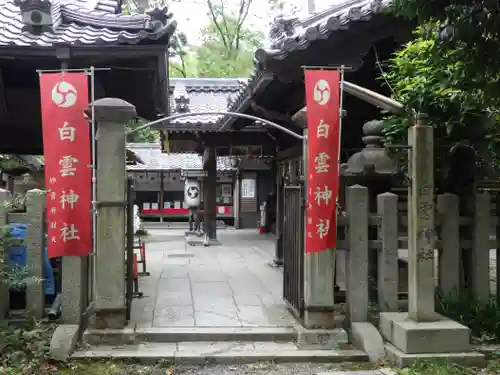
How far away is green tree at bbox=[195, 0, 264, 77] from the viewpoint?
32969 millimetres

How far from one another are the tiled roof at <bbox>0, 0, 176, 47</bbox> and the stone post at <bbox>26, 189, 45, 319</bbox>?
1.99 meters

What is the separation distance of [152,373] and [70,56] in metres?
4.03

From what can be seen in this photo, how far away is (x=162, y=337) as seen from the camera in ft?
20.8

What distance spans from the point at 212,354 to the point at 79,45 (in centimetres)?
414

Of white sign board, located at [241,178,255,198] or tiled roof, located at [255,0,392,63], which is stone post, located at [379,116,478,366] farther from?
white sign board, located at [241,178,255,198]

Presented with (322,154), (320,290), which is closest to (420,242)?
(320,290)

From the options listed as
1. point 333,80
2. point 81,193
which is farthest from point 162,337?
point 333,80

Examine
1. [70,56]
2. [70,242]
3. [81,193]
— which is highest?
[70,56]

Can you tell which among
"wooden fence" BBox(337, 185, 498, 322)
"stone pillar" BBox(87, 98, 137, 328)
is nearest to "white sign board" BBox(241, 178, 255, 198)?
"wooden fence" BBox(337, 185, 498, 322)

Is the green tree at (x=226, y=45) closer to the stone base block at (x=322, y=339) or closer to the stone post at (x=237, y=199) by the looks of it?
the stone post at (x=237, y=199)

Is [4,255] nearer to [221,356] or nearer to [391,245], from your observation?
[221,356]

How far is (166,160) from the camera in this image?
29891 mm

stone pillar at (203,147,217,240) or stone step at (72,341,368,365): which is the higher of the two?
stone pillar at (203,147,217,240)

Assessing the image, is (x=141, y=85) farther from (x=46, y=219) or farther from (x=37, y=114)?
(x=46, y=219)
